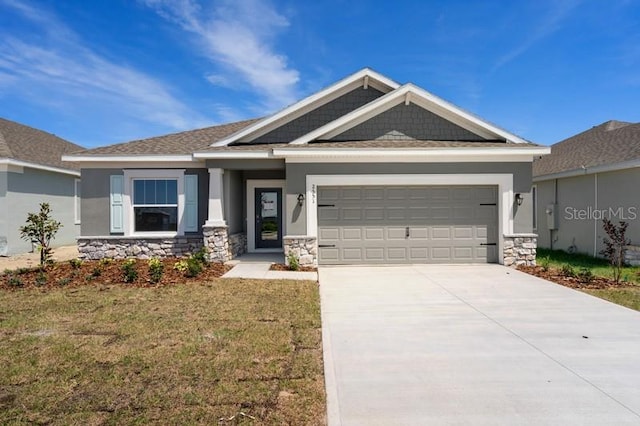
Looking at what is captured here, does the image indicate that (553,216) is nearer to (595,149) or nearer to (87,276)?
(595,149)

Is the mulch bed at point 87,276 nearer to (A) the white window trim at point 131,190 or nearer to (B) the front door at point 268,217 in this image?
(A) the white window trim at point 131,190

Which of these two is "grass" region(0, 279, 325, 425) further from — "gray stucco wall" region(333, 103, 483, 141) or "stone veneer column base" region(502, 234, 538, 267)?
"stone veneer column base" region(502, 234, 538, 267)

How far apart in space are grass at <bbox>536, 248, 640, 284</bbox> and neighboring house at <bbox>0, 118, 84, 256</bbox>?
58.0 ft

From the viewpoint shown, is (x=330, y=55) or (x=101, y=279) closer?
(x=101, y=279)

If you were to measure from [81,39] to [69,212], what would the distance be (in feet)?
25.2

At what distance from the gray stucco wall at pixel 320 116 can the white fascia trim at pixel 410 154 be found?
209 centimetres

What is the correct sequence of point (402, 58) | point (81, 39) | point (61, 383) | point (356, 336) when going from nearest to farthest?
point (61, 383) → point (356, 336) → point (81, 39) → point (402, 58)

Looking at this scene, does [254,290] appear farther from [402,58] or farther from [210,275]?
[402,58]

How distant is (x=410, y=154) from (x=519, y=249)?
4114 millimetres

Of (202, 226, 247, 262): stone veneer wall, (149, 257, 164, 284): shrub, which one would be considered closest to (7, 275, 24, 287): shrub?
(149, 257, 164, 284): shrub

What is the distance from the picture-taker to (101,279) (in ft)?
28.4

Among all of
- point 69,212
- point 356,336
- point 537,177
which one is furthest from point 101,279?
point 537,177

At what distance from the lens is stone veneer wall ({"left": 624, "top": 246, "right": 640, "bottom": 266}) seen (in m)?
10.6

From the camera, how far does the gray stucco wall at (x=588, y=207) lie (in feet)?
35.4
